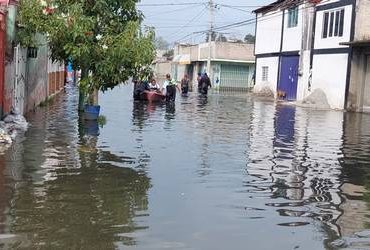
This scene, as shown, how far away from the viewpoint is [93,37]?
16.3 meters

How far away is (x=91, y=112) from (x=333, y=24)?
1796 cm

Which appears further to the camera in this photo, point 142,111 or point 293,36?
point 293,36

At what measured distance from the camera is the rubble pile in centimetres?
1212

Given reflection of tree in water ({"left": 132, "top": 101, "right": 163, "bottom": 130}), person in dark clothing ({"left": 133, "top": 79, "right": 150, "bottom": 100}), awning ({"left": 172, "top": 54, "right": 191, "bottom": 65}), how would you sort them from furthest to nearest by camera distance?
awning ({"left": 172, "top": 54, "right": 191, "bottom": 65}), person in dark clothing ({"left": 133, "top": 79, "right": 150, "bottom": 100}), reflection of tree in water ({"left": 132, "top": 101, "right": 163, "bottom": 130})

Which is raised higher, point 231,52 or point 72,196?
point 231,52

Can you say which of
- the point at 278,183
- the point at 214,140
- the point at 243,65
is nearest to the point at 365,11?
the point at 214,140

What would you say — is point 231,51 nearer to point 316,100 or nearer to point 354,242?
point 316,100

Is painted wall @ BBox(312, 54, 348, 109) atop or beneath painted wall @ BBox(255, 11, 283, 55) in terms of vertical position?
beneath

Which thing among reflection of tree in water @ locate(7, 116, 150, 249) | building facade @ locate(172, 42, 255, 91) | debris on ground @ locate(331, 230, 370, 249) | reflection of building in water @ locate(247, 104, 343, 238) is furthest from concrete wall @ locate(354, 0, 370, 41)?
building facade @ locate(172, 42, 255, 91)

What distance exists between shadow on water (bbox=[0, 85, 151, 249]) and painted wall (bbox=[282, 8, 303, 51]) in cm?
2547

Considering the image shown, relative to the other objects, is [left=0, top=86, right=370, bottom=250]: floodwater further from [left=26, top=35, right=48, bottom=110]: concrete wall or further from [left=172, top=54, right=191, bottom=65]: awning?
[left=172, top=54, right=191, bottom=65]: awning

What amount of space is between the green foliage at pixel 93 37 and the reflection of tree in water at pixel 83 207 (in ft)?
18.5

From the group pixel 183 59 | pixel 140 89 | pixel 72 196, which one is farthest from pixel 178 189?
pixel 183 59

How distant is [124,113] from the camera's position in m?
22.5
